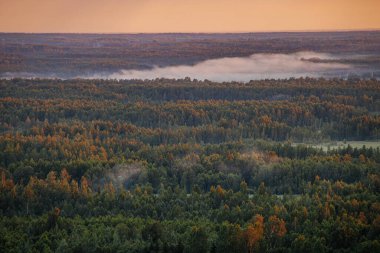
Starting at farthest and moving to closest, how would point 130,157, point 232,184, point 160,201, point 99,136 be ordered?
point 99,136, point 130,157, point 232,184, point 160,201

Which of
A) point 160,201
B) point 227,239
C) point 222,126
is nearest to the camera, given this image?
point 227,239

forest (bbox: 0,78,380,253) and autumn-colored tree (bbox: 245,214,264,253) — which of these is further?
forest (bbox: 0,78,380,253)

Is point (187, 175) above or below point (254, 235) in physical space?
below

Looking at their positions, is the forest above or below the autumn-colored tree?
below

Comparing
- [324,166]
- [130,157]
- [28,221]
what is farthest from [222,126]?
[28,221]

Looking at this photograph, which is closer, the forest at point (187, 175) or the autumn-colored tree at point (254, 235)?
the autumn-colored tree at point (254, 235)

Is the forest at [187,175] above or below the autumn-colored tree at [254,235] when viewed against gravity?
below

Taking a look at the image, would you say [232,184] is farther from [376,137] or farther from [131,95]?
[131,95]

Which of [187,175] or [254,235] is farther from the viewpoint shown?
[187,175]
